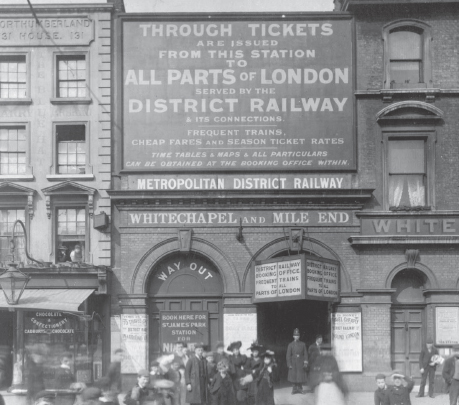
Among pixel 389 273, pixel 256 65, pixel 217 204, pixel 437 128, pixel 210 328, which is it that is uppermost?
pixel 256 65

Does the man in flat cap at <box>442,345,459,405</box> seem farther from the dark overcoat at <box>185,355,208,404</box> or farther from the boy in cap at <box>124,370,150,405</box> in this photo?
the boy in cap at <box>124,370,150,405</box>

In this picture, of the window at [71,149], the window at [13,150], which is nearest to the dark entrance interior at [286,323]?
the window at [71,149]

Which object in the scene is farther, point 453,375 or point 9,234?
point 9,234

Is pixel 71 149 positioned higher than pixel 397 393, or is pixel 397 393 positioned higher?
pixel 71 149

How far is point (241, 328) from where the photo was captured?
73.9 feet

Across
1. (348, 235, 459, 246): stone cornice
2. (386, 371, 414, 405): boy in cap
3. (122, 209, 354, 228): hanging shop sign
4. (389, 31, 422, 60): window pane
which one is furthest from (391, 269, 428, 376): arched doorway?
(386, 371, 414, 405): boy in cap

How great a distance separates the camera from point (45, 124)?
2325cm

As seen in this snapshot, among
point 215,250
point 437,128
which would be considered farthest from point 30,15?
point 437,128

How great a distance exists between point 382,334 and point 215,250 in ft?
18.4

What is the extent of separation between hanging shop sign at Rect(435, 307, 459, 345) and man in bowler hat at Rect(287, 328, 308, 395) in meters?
4.32

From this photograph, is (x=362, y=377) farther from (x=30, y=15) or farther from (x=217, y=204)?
(x=30, y=15)

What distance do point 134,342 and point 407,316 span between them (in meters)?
8.35

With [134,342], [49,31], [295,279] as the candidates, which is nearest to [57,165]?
[49,31]

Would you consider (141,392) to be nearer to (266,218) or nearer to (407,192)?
(266,218)
